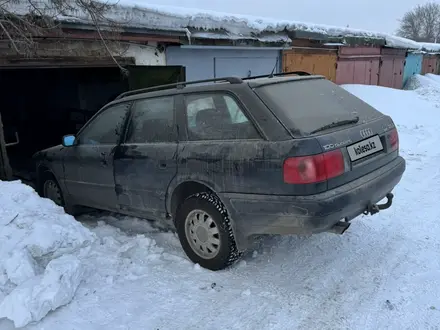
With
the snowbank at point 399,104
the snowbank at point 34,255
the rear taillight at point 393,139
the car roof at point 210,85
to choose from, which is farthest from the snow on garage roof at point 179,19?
the rear taillight at point 393,139

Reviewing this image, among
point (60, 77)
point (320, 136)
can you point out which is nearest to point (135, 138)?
point (320, 136)

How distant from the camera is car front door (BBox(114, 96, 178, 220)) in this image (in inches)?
157

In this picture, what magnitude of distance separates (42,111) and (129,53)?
603cm

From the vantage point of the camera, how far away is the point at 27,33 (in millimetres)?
5125

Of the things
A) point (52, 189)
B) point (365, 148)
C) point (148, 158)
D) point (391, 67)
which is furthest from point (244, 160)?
point (391, 67)

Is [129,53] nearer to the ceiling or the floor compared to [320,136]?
nearer to the ceiling

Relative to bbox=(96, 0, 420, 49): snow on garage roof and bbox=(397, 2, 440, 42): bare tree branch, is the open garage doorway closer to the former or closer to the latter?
bbox=(96, 0, 420, 49): snow on garage roof

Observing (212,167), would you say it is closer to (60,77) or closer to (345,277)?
(345,277)

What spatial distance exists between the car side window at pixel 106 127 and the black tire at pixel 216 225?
4.24 ft

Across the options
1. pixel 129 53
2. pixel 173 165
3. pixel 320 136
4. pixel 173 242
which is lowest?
pixel 173 242

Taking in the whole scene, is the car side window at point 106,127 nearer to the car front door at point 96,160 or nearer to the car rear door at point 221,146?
the car front door at point 96,160

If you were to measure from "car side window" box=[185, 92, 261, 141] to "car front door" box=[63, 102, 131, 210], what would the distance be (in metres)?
1.03

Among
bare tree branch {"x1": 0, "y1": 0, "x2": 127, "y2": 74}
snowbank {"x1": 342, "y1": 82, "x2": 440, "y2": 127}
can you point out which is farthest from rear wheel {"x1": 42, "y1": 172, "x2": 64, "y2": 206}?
snowbank {"x1": 342, "y1": 82, "x2": 440, "y2": 127}

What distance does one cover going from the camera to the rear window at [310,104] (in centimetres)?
334
